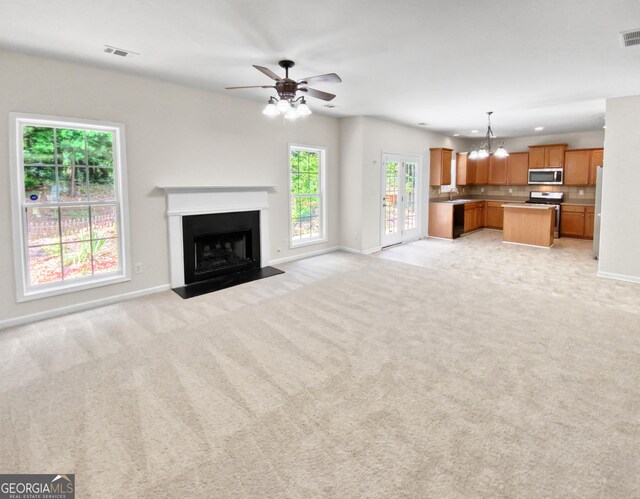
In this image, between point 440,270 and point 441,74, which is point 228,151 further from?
point 440,270

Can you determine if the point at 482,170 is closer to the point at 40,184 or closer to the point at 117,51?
the point at 117,51

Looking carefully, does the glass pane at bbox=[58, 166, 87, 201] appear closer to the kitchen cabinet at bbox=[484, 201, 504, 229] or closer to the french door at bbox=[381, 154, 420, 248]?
the french door at bbox=[381, 154, 420, 248]

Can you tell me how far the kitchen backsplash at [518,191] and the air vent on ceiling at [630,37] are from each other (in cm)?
611

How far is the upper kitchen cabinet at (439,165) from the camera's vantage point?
884cm

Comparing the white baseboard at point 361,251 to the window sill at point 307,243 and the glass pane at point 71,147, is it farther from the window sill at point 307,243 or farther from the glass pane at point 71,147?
the glass pane at point 71,147

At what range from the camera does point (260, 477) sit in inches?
69.1

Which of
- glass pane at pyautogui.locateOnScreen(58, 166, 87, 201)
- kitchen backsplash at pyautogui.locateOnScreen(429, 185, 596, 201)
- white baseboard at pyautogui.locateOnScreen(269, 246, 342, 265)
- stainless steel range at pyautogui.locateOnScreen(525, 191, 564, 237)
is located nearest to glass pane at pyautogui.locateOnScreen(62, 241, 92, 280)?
glass pane at pyautogui.locateOnScreen(58, 166, 87, 201)

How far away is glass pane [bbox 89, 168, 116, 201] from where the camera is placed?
13.7 feet

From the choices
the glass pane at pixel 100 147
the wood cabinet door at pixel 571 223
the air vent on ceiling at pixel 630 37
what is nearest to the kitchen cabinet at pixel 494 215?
the wood cabinet door at pixel 571 223

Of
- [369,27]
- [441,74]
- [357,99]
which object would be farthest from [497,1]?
[357,99]

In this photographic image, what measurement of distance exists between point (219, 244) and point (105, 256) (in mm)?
1567

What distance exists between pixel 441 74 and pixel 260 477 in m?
4.45

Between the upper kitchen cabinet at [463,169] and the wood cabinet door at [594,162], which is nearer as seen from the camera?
the wood cabinet door at [594,162]

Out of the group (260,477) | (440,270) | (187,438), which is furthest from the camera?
(440,270)
